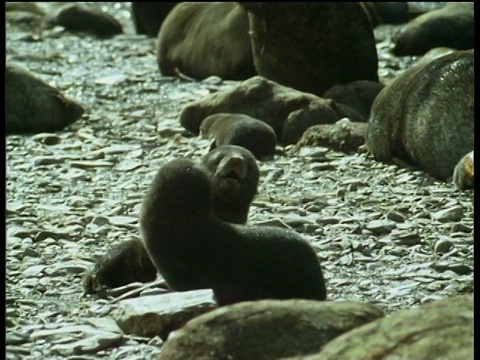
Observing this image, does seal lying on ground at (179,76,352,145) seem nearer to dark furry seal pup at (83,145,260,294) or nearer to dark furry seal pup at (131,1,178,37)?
dark furry seal pup at (83,145,260,294)

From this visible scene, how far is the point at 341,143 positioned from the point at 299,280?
3899mm

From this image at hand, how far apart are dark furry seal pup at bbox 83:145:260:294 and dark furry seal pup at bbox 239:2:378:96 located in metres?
5.11

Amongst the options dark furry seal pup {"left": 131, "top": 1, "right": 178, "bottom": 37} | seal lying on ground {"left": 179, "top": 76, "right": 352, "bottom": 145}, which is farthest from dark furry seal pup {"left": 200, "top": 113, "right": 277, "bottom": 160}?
dark furry seal pup {"left": 131, "top": 1, "right": 178, "bottom": 37}

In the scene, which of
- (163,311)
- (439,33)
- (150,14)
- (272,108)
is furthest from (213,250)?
(150,14)

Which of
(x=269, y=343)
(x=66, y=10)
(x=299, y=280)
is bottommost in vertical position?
(x=66, y=10)

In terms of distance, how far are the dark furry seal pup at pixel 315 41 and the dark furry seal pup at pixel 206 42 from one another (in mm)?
929

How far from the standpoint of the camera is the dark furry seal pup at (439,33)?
13.5 metres

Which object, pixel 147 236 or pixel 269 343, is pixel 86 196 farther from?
pixel 269 343

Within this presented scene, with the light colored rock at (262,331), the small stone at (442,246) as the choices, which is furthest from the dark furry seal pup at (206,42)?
the light colored rock at (262,331)

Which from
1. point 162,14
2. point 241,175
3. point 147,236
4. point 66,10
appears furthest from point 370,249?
point 66,10

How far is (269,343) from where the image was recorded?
165 inches

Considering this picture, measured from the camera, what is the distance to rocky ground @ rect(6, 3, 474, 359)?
577 cm

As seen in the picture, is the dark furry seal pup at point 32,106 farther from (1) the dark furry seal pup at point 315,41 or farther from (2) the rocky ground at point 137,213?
(1) the dark furry seal pup at point 315,41

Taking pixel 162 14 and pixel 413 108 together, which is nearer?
pixel 413 108
